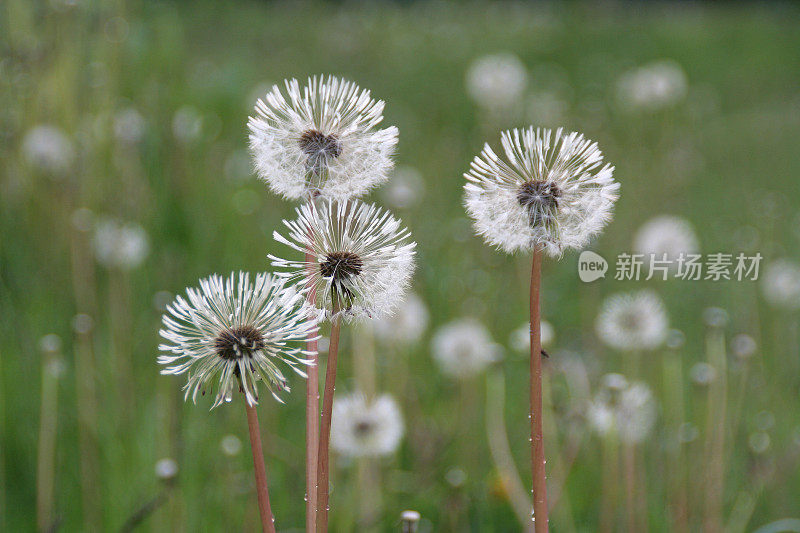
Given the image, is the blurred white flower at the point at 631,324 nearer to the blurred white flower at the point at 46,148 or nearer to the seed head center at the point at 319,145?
the seed head center at the point at 319,145

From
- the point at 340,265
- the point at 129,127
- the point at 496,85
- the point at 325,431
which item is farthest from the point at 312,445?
the point at 496,85

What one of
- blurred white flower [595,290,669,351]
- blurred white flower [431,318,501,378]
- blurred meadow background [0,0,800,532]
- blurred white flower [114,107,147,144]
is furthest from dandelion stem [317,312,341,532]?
blurred white flower [114,107,147,144]

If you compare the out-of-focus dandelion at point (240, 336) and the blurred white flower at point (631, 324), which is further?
the blurred white flower at point (631, 324)

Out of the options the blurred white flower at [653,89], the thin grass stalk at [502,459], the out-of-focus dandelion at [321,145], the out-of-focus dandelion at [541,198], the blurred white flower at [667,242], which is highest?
the blurred white flower at [653,89]

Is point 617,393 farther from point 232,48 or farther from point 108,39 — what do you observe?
point 232,48

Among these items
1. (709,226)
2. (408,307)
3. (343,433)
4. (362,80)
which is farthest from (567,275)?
(362,80)

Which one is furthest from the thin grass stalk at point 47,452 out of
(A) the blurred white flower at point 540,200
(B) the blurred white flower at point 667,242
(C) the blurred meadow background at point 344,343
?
(B) the blurred white flower at point 667,242
